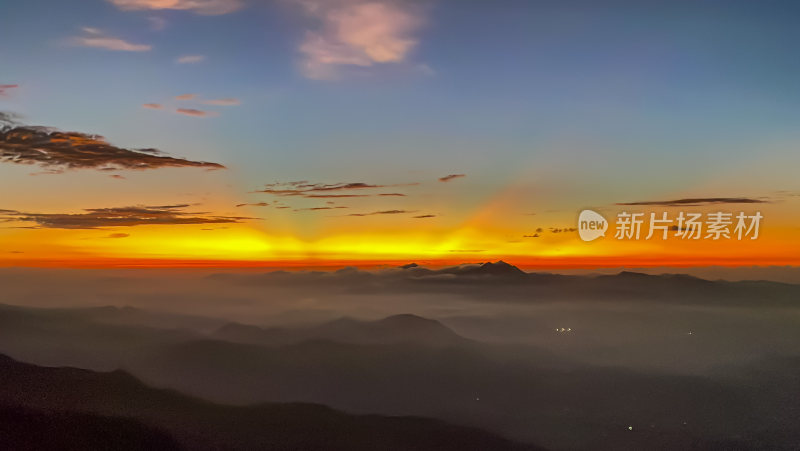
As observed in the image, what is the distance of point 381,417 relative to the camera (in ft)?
568

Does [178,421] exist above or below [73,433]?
below

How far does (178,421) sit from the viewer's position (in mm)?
141625

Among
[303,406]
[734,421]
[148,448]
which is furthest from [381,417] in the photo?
[734,421]

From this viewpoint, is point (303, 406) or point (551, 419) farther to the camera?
point (551, 419)

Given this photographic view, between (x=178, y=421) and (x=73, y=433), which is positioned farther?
(x=178, y=421)

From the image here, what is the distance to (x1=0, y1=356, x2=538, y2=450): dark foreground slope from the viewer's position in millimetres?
123938

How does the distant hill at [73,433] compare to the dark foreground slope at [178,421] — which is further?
the dark foreground slope at [178,421]

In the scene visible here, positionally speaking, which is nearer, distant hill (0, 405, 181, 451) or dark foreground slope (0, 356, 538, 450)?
distant hill (0, 405, 181, 451)

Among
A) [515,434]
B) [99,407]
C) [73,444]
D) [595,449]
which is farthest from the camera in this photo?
[515,434]

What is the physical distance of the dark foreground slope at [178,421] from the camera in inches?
4879

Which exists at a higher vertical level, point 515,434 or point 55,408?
point 55,408

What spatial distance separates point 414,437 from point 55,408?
87578 millimetres

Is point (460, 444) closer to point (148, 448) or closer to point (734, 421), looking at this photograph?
point (148, 448)

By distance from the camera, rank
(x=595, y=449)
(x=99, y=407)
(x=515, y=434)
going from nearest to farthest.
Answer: (x=99, y=407)
(x=595, y=449)
(x=515, y=434)
